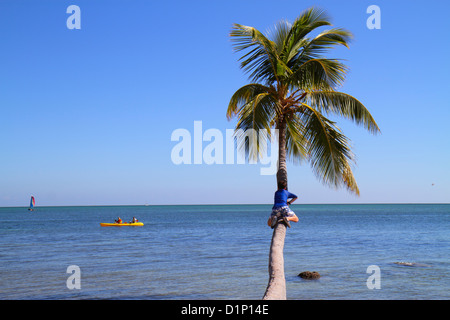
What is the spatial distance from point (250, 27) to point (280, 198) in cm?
516

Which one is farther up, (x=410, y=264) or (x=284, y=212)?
(x=284, y=212)

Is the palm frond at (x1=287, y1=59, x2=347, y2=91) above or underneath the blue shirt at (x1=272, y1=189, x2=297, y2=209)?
above

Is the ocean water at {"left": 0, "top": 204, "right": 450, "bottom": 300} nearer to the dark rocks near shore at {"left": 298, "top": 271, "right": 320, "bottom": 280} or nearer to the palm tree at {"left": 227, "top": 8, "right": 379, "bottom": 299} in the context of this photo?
the dark rocks near shore at {"left": 298, "top": 271, "right": 320, "bottom": 280}

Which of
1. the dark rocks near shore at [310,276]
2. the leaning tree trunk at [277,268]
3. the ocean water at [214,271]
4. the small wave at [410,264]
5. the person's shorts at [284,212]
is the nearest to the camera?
the leaning tree trunk at [277,268]

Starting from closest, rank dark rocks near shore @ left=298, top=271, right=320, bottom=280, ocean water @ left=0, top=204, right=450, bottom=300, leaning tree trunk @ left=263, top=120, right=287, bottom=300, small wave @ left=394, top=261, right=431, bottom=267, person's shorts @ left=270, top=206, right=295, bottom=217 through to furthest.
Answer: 1. leaning tree trunk @ left=263, top=120, right=287, bottom=300
2. person's shorts @ left=270, top=206, right=295, bottom=217
3. ocean water @ left=0, top=204, right=450, bottom=300
4. dark rocks near shore @ left=298, top=271, right=320, bottom=280
5. small wave @ left=394, top=261, right=431, bottom=267

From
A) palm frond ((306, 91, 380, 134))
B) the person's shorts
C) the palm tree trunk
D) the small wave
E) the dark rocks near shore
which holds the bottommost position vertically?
the small wave

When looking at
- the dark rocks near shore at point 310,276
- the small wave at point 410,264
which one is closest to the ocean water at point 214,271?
the small wave at point 410,264

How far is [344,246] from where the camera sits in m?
39.1

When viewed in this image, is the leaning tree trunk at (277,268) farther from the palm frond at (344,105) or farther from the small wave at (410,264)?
the small wave at (410,264)

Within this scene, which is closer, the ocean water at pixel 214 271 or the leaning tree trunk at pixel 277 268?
the leaning tree trunk at pixel 277 268

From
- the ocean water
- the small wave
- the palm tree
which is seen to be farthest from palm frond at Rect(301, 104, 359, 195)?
the small wave

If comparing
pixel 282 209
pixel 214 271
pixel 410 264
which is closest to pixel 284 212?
pixel 282 209

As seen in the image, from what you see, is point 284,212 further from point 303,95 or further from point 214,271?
point 214,271
